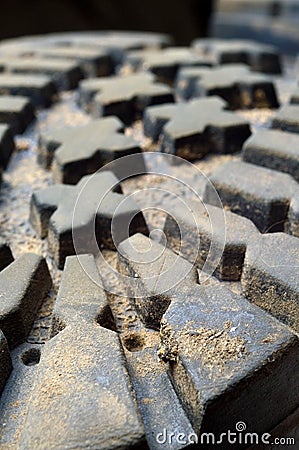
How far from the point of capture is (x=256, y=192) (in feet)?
2.82

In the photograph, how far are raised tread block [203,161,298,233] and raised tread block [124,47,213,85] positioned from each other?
2.18ft

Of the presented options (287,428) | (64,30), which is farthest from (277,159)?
(64,30)

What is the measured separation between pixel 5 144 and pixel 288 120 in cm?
62

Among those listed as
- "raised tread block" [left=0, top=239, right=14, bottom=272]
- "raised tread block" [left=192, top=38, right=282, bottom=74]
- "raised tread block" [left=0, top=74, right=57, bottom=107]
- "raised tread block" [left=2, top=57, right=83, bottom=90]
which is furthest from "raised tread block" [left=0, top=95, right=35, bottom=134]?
"raised tread block" [left=192, top=38, right=282, bottom=74]

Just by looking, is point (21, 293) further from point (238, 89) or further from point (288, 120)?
point (238, 89)

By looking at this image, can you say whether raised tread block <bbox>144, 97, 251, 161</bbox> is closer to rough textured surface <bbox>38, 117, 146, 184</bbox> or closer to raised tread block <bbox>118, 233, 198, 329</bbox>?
rough textured surface <bbox>38, 117, 146, 184</bbox>

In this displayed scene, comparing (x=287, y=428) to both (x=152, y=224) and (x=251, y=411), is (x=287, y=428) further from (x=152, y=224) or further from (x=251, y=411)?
(x=152, y=224)

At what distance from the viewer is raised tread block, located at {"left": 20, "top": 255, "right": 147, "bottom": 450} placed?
54cm

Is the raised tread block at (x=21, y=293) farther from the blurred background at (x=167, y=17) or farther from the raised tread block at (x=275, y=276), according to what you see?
the blurred background at (x=167, y=17)

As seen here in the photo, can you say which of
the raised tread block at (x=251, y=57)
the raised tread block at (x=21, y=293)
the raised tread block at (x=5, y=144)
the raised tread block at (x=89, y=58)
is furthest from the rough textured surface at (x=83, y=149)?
the raised tread block at (x=251, y=57)

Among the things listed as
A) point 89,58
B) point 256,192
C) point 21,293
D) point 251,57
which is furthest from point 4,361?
point 251,57

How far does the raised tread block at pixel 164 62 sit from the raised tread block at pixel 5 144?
54 centimetres

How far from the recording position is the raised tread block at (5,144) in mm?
1121

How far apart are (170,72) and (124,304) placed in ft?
3.16
